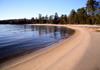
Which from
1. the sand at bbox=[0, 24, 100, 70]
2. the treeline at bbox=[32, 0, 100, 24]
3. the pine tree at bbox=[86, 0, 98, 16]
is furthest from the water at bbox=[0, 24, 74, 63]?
the pine tree at bbox=[86, 0, 98, 16]

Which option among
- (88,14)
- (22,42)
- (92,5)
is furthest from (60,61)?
(88,14)

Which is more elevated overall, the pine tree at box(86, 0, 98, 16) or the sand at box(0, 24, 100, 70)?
the pine tree at box(86, 0, 98, 16)

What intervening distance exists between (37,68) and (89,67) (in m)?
2.47

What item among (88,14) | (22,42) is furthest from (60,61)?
(88,14)

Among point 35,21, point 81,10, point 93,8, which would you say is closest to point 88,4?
point 93,8

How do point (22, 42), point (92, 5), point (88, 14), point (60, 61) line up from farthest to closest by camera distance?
point (88, 14) < point (92, 5) < point (22, 42) < point (60, 61)

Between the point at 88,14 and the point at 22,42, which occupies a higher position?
the point at 88,14

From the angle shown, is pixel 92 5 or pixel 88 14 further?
pixel 88 14

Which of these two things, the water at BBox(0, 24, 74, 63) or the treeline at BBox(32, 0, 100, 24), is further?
the treeline at BBox(32, 0, 100, 24)

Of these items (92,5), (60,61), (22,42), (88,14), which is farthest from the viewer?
(88,14)

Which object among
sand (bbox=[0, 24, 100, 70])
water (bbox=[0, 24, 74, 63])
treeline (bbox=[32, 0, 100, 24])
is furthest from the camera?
treeline (bbox=[32, 0, 100, 24])

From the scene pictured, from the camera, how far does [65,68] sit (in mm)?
3150

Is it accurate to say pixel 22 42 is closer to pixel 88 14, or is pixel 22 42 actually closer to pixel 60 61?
pixel 60 61

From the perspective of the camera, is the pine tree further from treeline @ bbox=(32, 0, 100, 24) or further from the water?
the water
